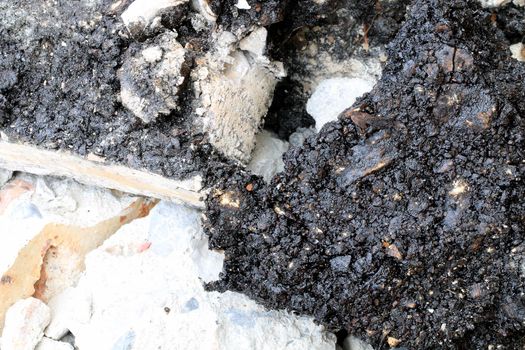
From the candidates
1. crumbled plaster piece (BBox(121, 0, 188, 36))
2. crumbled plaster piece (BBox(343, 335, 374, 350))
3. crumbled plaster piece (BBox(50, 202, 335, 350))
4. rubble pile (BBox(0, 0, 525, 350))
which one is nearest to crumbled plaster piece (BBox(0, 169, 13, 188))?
rubble pile (BBox(0, 0, 525, 350))

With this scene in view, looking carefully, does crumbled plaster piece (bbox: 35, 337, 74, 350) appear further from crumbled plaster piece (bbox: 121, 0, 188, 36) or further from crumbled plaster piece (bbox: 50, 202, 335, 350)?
crumbled plaster piece (bbox: 121, 0, 188, 36)

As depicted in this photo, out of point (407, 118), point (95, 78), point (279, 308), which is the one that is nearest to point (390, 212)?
point (407, 118)

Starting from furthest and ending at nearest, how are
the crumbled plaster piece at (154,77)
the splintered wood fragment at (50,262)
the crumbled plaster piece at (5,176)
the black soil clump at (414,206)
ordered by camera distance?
the crumbled plaster piece at (5,176) → the splintered wood fragment at (50,262) → the crumbled plaster piece at (154,77) → the black soil clump at (414,206)

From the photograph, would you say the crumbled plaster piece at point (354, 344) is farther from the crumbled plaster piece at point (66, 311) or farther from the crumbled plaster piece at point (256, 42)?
the crumbled plaster piece at point (256, 42)

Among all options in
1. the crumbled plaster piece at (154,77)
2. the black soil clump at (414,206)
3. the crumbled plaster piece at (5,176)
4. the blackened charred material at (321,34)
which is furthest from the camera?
the crumbled plaster piece at (5,176)

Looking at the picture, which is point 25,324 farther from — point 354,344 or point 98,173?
point 354,344

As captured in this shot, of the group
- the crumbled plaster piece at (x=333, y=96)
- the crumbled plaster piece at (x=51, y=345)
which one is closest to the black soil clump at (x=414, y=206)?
the crumbled plaster piece at (x=333, y=96)

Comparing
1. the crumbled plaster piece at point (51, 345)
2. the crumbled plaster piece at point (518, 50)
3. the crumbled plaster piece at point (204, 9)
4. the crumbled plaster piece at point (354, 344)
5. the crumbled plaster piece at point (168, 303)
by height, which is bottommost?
the crumbled plaster piece at point (51, 345)
